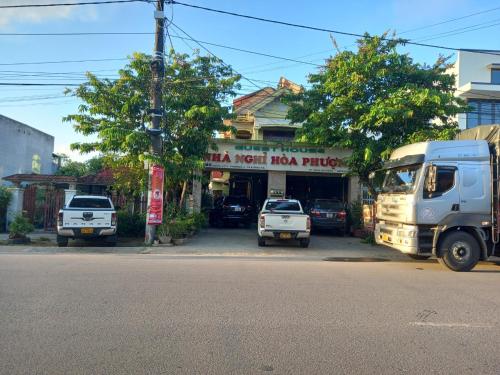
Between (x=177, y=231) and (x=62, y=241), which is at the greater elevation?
(x=177, y=231)

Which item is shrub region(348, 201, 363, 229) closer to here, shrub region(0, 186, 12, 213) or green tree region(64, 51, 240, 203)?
green tree region(64, 51, 240, 203)

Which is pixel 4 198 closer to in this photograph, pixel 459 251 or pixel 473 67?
pixel 459 251

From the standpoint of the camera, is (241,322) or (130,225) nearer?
(241,322)

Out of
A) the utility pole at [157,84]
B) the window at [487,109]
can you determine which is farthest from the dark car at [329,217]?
the window at [487,109]

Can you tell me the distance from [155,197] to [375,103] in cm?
902

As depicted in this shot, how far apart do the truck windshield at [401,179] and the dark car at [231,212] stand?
35.4 feet

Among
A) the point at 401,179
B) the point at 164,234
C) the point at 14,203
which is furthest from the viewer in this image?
the point at 14,203

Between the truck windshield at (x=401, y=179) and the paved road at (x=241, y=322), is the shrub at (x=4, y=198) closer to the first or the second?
the paved road at (x=241, y=322)

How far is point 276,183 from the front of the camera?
2219 centimetres

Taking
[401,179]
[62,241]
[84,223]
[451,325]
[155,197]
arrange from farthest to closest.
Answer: [155,197] < [62,241] < [84,223] < [401,179] < [451,325]

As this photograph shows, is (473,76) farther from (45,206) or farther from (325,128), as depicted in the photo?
(45,206)

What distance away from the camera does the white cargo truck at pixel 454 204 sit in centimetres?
1030

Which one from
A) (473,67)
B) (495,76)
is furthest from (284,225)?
(495,76)

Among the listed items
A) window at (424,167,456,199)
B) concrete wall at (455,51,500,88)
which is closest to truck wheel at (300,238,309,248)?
window at (424,167,456,199)
